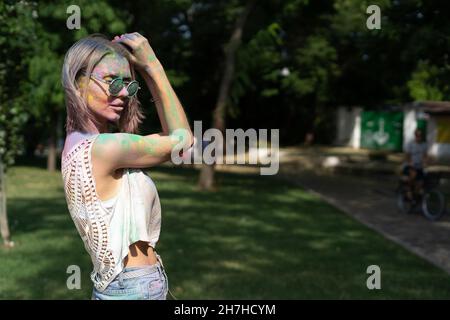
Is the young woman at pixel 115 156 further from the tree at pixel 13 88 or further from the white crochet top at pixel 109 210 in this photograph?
the tree at pixel 13 88

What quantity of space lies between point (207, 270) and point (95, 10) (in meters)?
9.63

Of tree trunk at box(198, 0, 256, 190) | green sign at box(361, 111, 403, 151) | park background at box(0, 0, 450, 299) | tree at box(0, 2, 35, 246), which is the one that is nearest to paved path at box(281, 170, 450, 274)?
park background at box(0, 0, 450, 299)

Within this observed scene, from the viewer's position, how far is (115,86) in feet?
7.68

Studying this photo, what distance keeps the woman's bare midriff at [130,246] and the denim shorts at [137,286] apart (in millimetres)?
22

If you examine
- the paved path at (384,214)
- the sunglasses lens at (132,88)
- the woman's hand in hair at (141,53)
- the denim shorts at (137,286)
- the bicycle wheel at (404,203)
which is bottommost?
the paved path at (384,214)

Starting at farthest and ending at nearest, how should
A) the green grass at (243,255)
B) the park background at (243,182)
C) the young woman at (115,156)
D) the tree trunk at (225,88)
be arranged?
the tree trunk at (225,88)
the park background at (243,182)
the green grass at (243,255)
the young woman at (115,156)

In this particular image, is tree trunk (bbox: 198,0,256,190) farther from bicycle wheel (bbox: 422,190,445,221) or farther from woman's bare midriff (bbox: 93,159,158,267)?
woman's bare midriff (bbox: 93,159,158,267)

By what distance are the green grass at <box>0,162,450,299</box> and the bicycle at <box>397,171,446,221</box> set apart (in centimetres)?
146

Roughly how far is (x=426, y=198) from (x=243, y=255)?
19.3 feet

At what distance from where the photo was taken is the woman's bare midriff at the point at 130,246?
7.69 ft

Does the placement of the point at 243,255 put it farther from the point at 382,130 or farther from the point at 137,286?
the point at 382,130

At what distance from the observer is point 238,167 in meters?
32.0

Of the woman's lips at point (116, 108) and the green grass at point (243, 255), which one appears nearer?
the woman's lips at point (116, 108)

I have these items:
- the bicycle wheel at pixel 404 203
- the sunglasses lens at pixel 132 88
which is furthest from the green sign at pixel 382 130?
the sunglasses lens at pixel 132 88
